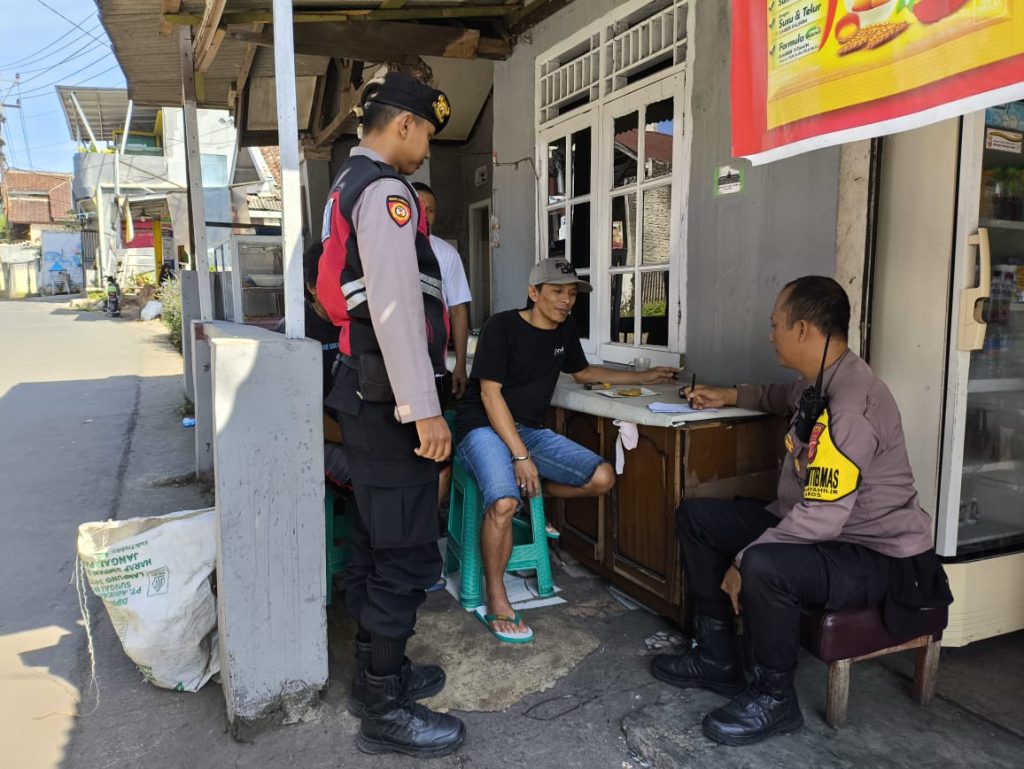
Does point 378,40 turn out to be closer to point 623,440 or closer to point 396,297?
point 623,440

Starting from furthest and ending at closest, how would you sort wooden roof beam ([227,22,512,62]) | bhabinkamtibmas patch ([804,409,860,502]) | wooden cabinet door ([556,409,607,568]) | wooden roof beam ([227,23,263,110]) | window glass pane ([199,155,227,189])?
window glass pane ([199,155,227,189])
wooden roof beam ([227,23,263,110])
wooden roof beam ([227,22,512,62])
wooden cabinet door ([556,409,607,568])
bhabinkamtibmas patch ([804,409,860,502])

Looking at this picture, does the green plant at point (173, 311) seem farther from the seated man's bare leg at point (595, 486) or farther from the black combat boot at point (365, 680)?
the black combat boot at point (365, 680)

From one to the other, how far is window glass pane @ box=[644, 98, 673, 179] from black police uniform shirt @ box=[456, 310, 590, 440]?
1.06 metres

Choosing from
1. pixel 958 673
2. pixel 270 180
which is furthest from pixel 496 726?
pixel 270 180

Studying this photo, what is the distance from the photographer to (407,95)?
7.04 ft

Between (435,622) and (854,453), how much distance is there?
6.03 feet

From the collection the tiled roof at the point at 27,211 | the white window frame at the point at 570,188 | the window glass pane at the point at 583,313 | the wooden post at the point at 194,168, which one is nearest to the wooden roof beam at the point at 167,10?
the wooden post at the point at 194,168

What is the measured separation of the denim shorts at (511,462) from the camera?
294 cm

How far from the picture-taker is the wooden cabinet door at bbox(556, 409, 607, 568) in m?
3.33

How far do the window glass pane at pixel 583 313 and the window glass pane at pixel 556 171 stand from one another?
2.12ft

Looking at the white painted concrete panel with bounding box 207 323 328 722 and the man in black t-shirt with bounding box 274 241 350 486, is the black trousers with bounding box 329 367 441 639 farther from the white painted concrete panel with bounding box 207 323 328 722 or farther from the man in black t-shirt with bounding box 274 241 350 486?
the man in black t-shirt with bounding box 274 241 350 486

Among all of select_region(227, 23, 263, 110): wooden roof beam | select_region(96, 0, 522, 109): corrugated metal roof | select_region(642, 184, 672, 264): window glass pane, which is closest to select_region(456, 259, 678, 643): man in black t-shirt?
select_region(642, 184, 672, 264): window glass pane

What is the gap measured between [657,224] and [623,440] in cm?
142

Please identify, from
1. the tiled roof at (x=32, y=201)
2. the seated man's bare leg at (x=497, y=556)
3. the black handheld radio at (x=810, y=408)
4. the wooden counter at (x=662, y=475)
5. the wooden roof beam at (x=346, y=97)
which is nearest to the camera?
the black handheld radio at (x=810, y=408)
